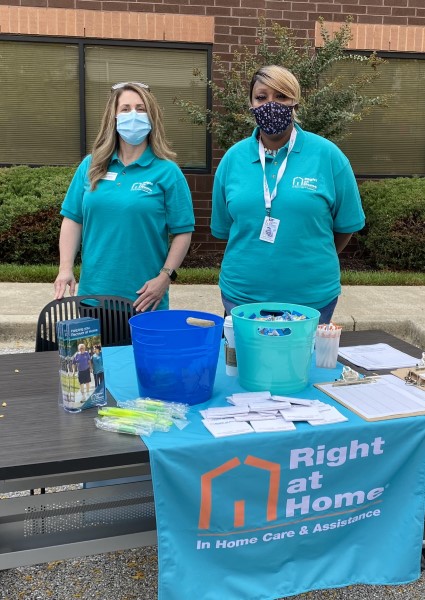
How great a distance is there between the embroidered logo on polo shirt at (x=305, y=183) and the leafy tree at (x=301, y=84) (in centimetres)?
463

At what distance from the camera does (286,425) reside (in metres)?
1.82

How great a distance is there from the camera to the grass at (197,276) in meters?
7.07

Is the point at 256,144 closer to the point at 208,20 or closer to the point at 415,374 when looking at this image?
the point at 415,374

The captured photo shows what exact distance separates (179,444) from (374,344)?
1.35 meters

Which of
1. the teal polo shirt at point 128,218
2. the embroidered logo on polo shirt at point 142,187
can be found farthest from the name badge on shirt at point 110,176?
the embroidered logo on polo shirt at point 142,187

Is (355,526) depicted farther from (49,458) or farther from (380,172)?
(380,172)

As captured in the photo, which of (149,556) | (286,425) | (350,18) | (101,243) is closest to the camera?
(286,425)

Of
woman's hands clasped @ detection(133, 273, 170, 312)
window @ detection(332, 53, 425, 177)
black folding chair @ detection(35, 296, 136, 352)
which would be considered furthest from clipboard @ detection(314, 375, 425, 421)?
window @ detection(332, 53, 425, 177)

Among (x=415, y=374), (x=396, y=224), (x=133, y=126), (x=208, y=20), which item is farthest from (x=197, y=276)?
(x=415, y=374)

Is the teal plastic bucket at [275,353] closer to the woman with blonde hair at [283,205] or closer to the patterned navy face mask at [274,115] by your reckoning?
the woman with blonde hair at [283,205]

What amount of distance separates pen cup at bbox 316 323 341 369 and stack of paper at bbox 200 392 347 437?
394 mm

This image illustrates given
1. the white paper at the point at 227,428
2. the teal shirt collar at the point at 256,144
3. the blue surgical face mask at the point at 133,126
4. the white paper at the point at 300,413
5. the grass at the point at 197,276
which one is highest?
the blue surgical face mask at the point at 133,126

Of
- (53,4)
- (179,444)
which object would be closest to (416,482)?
(179,444)

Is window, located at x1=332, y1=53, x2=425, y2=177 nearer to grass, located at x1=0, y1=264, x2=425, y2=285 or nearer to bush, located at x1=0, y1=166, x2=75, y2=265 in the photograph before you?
grass, located at x1=0, y1=264, x2=425, y2=285
